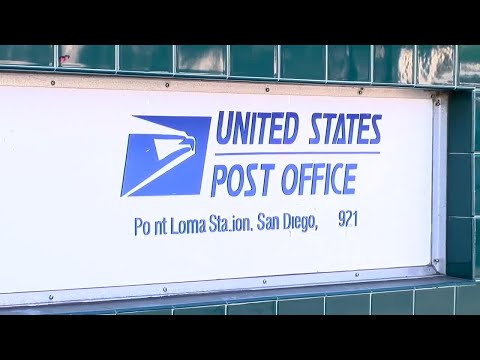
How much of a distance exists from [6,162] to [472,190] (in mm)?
2176

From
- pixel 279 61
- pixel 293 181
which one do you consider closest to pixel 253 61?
pixel 279 61

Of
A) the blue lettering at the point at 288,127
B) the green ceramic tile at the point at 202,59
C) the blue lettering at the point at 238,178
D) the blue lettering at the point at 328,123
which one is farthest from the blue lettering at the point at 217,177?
the blue lettering at the point at 328,123

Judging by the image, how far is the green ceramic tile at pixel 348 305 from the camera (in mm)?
4176

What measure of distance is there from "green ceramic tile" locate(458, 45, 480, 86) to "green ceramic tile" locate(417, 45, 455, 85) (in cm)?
5

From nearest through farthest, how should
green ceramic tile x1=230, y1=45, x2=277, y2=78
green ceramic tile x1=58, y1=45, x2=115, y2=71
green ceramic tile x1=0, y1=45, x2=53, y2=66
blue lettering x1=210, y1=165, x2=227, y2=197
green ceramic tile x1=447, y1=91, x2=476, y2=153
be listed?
green ceramic tile x1=0, y1=45, x2=53, y2=66 → green ceramic tile x1=58, y1=45, x2=115, y2=71 → green ceramic tile x1=230, y1=45, x2=277, y2=78 → blue lettering x1=210, y1=165, x2=227, y2=197 → green ceramic tile x1=447, y1=91, x2=476, y2=153

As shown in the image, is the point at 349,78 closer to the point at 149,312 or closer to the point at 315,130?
the point at 315,130

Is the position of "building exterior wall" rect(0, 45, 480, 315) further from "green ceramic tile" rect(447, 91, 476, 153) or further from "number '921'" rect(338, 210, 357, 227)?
"number '921'" rect(338, 210, 357, 227)

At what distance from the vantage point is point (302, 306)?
4117 mm

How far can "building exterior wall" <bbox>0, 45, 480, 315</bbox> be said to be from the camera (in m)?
3.67

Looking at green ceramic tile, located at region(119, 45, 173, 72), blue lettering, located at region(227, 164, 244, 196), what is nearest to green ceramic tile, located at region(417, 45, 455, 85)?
blue lettering, located at region(227, 164, 244, 196)

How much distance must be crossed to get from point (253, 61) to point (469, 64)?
1149 millimetres

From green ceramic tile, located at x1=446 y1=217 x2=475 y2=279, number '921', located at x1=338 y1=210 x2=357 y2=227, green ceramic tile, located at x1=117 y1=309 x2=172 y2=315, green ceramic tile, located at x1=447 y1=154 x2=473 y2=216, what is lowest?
green ceramic tile, located at x1=117 y1=309 x2=172 y2=315

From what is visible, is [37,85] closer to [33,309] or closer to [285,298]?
[33,309]

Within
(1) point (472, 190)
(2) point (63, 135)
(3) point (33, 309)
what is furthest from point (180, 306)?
(1) point (472, 190)
